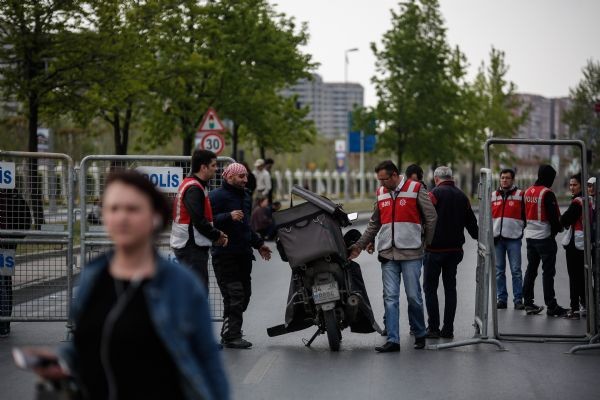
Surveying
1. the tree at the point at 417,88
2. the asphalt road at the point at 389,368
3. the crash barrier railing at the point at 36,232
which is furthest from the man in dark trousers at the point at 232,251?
the tree at the point at 417,88

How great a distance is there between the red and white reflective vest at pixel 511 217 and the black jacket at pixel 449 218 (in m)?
2.47

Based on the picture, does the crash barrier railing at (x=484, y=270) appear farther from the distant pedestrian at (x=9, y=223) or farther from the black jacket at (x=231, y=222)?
the distant pedestrian at (x=9, y=223)

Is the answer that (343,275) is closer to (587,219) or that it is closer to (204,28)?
(587,219)

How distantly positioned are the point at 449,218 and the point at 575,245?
100 inches

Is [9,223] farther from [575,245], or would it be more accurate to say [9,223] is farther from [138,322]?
[138,322]

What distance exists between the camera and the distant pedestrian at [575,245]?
13.1 m

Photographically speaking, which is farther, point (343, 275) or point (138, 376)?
point (343, 275)

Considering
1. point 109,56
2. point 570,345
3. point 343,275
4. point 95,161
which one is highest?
point 109,56

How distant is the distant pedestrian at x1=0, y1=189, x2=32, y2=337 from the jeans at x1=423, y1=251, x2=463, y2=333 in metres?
4.28

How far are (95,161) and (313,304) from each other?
2784 mm

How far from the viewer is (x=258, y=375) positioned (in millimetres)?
9219

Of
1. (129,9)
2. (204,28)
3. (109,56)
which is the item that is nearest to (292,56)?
(204,28)

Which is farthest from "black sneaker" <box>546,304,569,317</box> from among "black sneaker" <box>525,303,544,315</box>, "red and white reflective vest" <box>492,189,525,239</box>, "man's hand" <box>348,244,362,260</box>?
"man's hand" <box>348,244,362,260</box>

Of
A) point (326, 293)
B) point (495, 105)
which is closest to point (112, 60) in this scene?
point (326, 293)
